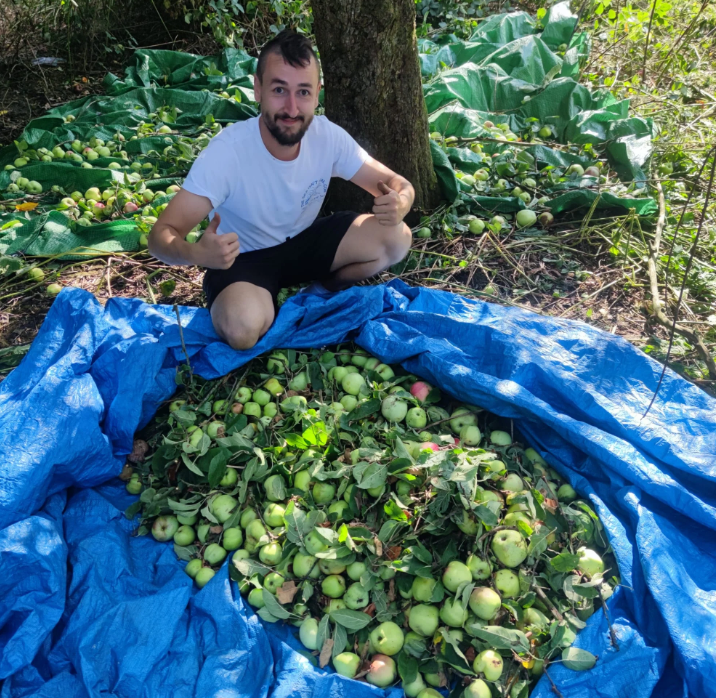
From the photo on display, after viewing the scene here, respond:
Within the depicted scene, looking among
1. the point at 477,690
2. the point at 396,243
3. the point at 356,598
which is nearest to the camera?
the point at 477,690

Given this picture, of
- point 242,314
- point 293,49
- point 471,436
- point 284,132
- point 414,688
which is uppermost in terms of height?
point 293,49

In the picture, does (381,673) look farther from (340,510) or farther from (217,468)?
(217,468)

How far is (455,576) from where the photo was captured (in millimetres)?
1700

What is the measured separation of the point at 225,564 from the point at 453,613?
Answer: 0.77 metres

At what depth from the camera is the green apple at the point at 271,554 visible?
188cm

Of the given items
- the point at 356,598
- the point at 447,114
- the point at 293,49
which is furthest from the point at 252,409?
the point at 447,114

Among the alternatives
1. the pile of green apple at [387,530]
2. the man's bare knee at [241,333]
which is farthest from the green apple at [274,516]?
the man's bare knee at [241,333]

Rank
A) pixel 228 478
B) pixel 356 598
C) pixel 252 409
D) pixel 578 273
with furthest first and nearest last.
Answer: pixel 578 273 → pixel 252 409 → pixel 228 478 → pixel 356 598

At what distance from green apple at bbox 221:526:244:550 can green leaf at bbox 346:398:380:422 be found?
584mm

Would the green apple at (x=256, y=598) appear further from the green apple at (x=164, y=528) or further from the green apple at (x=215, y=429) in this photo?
the green apple at (x=215, y=429)

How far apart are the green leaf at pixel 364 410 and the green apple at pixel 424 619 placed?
73 cm

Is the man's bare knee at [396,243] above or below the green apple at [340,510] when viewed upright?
above

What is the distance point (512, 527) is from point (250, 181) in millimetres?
1790

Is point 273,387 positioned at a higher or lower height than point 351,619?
higher
